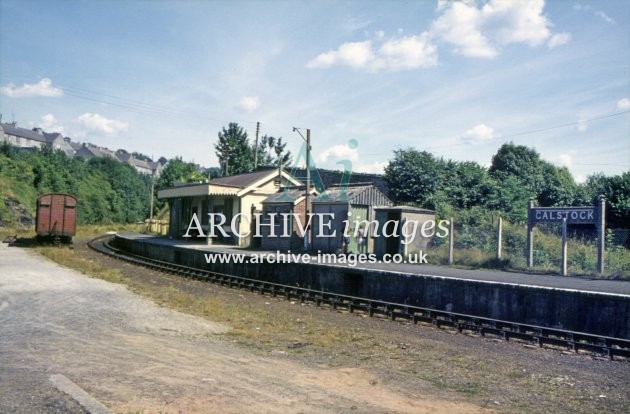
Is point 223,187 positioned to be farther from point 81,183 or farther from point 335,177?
point 81,183

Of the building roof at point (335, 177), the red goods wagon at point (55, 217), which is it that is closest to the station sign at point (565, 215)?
the building roof at point (335, 177)

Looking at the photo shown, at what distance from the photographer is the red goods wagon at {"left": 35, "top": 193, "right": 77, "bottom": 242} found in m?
28.2

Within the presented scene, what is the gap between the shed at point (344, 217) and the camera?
72.5 feet

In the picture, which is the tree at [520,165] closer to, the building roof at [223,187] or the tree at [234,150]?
the building roof at [223,187]

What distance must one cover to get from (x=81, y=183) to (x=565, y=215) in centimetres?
5529

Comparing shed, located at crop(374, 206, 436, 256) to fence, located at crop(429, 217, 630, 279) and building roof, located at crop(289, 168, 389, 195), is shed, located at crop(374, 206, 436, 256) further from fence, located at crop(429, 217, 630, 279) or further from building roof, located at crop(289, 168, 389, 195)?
building roof, located at crop(289, 168, 389, 195)

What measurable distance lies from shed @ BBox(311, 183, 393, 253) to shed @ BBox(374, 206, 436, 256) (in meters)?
1.08

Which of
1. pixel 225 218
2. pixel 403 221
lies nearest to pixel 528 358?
pixel 403 221

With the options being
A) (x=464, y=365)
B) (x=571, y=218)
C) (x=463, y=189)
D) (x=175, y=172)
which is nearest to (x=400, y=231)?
(x=571, y=218)

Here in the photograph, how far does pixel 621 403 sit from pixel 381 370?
335 cm

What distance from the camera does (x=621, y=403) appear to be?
6609mm

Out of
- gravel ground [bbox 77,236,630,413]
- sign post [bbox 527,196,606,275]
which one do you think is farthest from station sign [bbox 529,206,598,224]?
gravel ground [bbox 77,236,630,413]

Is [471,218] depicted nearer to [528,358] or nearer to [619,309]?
[619,309]

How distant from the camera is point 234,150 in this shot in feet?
206
